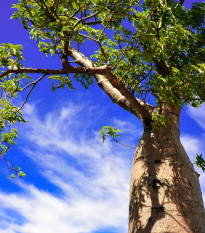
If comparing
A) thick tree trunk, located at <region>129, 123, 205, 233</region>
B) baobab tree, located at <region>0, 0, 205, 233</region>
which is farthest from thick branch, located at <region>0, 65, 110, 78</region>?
thick tree trunk, located at <region>129, 123, 205, 233</region>

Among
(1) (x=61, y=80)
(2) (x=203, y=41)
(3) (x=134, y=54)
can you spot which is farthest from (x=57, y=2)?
(2) (x=203, y=41)

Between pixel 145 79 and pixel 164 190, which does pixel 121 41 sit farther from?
pixel 164 190

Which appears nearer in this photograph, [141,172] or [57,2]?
[57,2]

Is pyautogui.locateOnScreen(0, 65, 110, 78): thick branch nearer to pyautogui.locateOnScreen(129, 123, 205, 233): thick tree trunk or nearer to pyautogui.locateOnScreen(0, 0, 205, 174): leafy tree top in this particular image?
pyautogui.locateOnScreen(0, 0, 205, 174): leafy tree top

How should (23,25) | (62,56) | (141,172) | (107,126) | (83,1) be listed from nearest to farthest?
(83,1) → (23,25) → (62,56) → (141,172) → (107,126)

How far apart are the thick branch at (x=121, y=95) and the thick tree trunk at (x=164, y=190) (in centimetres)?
44

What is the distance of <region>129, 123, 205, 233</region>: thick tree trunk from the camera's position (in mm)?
2623

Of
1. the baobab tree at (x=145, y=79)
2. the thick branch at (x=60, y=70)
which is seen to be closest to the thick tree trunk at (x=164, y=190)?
the baobab tree at (x=145, y=79)

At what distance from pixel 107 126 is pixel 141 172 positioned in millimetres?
1247

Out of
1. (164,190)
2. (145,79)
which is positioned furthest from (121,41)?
(164,190)

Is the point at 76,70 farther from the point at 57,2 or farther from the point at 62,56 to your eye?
the point at 57,2

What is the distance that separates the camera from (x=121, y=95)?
14.0 feet

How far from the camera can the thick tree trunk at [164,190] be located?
2623mm

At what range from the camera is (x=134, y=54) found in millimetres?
2857
